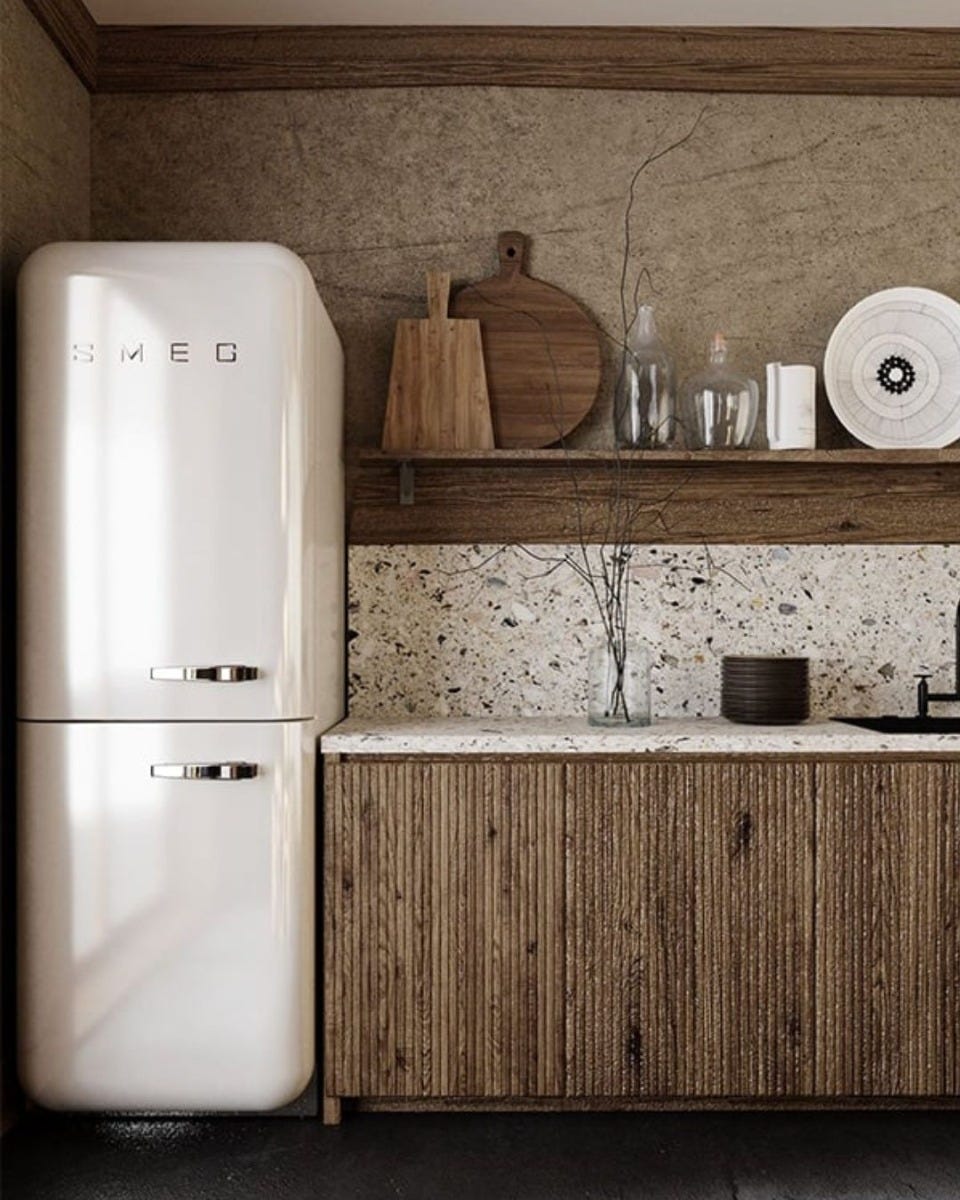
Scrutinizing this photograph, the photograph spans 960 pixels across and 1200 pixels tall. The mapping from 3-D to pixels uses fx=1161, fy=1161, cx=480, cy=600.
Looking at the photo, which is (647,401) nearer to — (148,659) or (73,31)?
(148,659)

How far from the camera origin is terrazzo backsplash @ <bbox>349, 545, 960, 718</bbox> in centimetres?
304

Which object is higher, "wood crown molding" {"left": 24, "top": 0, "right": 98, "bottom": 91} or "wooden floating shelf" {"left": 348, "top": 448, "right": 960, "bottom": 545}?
"wood crown molding" {"left": 24, "top": 0, "right": 98, "bottom": 91}

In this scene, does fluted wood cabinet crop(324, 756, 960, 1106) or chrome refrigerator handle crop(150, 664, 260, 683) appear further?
fluted wood cabinet crop(324, 756, 960, 1106)

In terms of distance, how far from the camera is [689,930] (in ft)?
8.18

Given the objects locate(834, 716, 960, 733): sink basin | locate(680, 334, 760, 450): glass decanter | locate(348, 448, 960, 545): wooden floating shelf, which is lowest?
locate(834, 716, 960, 733): sink basin

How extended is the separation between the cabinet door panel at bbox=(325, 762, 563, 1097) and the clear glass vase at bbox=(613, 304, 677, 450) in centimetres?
91

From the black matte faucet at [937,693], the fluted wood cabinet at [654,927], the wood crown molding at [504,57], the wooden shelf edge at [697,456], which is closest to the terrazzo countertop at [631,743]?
the fluted wood cabinet at [654,927]

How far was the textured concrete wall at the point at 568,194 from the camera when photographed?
3.05 metres

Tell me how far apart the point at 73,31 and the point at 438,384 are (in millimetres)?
1215

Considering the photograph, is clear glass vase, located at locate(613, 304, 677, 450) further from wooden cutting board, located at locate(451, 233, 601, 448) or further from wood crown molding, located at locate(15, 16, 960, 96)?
wood crown molding, located at locate(15, 16, 960, 96)

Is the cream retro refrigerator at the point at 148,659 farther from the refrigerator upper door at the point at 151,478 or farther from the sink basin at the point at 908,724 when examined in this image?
the sink basin at the point at 908,724

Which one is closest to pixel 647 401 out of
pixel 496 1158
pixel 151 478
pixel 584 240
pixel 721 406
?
pixel 721 406

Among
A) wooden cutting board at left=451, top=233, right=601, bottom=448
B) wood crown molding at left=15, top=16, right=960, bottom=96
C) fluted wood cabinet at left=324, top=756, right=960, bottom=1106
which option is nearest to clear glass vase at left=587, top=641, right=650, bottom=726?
fluted wood cabinet at left=324, top=756, right=960, bottom=1106

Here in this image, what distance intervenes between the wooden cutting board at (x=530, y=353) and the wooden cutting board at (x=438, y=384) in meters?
0.05
